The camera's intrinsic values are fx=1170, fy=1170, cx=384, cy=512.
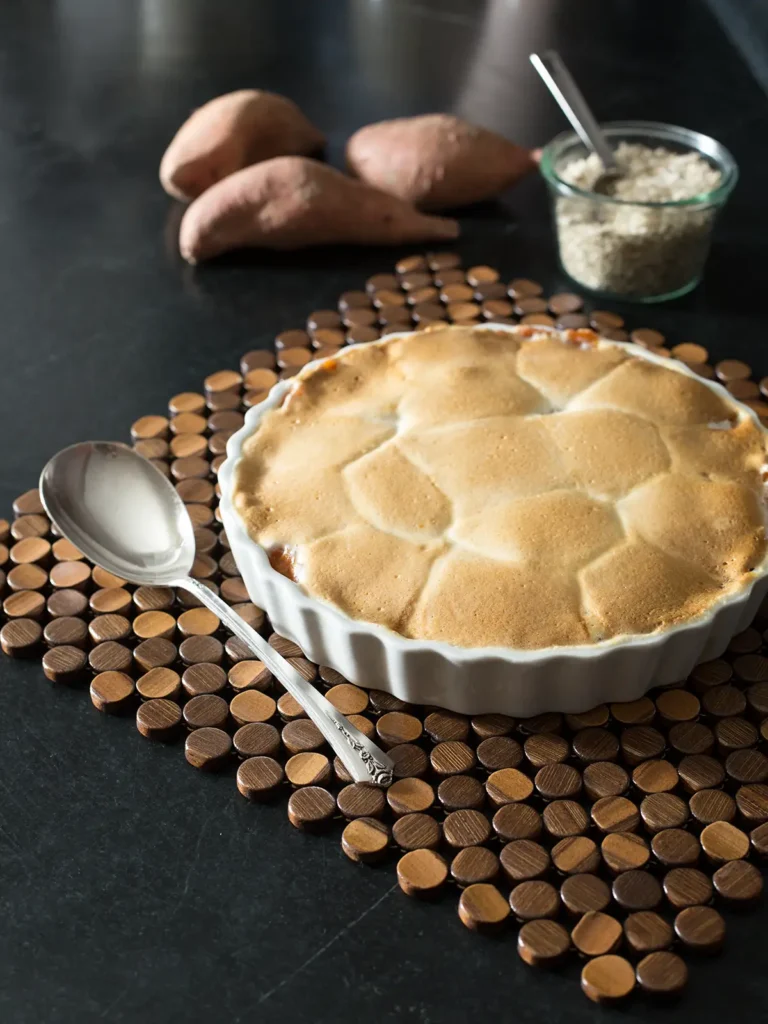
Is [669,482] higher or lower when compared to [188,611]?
higher

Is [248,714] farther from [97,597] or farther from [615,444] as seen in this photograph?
[615,444]

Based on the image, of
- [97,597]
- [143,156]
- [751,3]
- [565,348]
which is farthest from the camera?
[751,3]

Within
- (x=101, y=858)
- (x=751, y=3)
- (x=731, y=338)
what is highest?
(x=751, y=3)

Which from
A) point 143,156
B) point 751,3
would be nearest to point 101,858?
point 143,156

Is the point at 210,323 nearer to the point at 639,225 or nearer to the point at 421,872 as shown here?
the point at 639,225

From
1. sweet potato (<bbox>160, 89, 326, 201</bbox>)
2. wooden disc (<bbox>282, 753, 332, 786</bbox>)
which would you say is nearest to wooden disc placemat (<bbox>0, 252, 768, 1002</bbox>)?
wooden disc (<bbox>282, 753, 332, 786</bbox>)
